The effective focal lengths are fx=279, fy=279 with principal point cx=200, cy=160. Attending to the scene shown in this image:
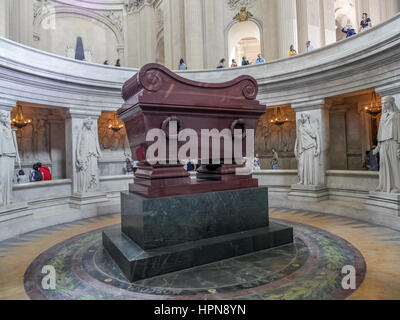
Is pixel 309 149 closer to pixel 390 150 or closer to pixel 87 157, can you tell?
pixel 390 150

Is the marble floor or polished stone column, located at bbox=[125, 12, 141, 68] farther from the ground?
polished stone column, located at bbox=[125, 12, 141, 68]

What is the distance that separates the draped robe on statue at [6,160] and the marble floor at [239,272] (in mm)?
1404

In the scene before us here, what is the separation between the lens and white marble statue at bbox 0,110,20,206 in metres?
5.93

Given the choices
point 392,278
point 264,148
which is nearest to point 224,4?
point 264,148

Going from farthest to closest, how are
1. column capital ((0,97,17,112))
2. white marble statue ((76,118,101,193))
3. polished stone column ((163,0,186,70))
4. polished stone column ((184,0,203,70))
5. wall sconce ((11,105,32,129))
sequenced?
polished stone column ((163,0,186,70))
polished stone column ((184,0,203,70))
wall sconce ((11,105,32,129))
white marble statue ((76,118,101,193))
column capital ((0,97,17,112))

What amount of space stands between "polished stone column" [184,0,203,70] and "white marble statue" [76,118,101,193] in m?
8.10

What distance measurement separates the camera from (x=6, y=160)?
600 cm

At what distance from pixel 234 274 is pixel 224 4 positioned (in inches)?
606

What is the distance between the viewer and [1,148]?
589 cm

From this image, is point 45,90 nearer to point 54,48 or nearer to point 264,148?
point 264,148

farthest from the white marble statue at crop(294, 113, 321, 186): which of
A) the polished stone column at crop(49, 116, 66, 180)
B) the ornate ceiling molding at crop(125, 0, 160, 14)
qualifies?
the ornate ceiling molding at crop(125, 0, 160, 14)

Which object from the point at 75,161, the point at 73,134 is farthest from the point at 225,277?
the point at 73,134

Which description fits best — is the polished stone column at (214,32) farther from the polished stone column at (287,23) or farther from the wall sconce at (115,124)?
the wall sconce at (115,124)

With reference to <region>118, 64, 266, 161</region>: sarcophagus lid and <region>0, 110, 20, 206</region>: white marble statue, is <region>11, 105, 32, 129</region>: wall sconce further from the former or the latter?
<region>118, 64, 266, 161</region>: sarcophagus lid
